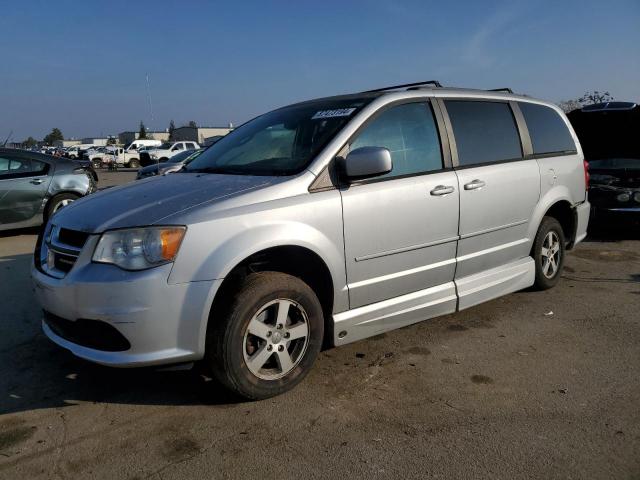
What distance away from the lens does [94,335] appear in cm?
287

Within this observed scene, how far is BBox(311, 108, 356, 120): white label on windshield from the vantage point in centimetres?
363

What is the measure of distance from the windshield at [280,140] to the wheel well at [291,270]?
515 mm

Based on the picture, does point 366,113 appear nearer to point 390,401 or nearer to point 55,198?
point 390,401

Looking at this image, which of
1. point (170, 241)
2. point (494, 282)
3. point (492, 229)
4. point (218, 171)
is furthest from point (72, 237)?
point (494, 282)

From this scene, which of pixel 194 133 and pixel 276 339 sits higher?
pixel 194 133

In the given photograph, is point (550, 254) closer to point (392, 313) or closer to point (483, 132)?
point (483, 132)

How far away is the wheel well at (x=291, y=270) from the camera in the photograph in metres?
2.99

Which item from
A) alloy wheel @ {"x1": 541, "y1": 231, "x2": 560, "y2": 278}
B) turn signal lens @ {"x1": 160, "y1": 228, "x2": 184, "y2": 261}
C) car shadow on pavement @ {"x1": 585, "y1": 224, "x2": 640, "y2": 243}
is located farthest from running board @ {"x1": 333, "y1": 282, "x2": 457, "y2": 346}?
car shadow on pavement @ {"x1": 585, "y1": 224, "x2": 640, "y2": 243}

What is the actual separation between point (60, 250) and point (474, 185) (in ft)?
A: 9.42

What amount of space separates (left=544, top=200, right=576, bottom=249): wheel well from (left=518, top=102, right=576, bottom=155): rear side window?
536 millimetres

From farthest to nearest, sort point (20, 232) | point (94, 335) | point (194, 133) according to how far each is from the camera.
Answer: point (194, 133) < point (20, 232) < point (94, 335)

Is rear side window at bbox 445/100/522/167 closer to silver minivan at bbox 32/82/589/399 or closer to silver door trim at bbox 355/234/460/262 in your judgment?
silver minivan at bbox 32/82/589/399

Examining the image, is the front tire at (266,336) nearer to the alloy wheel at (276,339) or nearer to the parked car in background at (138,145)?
the alloy wheel at (276,339)

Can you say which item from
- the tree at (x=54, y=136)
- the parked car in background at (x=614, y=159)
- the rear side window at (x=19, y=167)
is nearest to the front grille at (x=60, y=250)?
the rear side window at (x=19, y=167)
